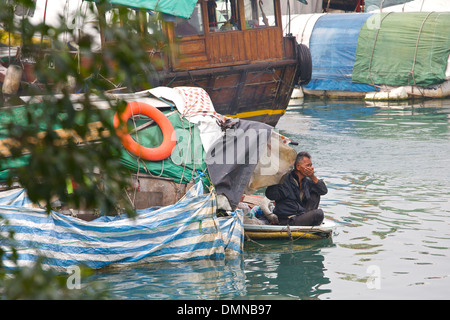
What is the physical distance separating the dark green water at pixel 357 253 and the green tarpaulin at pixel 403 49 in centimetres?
828

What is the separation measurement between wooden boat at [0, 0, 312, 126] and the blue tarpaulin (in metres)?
7.45

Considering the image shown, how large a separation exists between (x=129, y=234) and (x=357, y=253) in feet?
8.60

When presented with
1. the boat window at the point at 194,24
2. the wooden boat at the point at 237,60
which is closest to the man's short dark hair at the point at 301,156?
the wooden boat at the point at 237,60

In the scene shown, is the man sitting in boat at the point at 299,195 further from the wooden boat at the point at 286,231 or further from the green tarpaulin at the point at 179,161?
the green tarpaulin at the point at 179,161

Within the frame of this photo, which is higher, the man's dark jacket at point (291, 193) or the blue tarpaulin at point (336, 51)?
the blue tarpaulin at point (336, 51)

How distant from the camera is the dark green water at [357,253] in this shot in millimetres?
6348

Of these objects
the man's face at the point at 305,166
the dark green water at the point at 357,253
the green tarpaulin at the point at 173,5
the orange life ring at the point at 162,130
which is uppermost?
the green tarpaulin at the point at 173,5

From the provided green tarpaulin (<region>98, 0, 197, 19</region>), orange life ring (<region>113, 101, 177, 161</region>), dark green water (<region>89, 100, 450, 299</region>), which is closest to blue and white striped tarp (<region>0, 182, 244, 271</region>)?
dark green water (<region>89, 100, 450, 299</region>)

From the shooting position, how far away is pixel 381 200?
375 inches

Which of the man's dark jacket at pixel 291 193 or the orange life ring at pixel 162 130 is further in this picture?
the man's dark jacket at pixel 291 193

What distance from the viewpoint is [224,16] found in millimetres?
14250

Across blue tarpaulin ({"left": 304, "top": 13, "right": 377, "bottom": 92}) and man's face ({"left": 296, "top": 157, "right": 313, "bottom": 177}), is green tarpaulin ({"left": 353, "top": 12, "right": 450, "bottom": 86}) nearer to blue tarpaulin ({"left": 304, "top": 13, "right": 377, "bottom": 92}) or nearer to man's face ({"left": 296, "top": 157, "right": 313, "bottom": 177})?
blue tarpaulin ({"left": 304, "top": 13, "right": 377, "bottom": 92})

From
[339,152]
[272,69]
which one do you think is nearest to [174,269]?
[339,152]

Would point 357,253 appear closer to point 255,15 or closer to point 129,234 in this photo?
point 129,234
